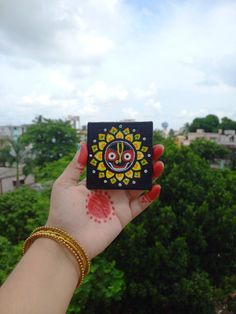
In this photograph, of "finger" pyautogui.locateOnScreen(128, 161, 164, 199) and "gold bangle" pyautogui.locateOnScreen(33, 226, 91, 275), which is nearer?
"gold bangle" pyautogui.locateOnScreen(33, 226, 91, 275)

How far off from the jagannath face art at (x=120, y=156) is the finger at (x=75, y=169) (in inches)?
5.0

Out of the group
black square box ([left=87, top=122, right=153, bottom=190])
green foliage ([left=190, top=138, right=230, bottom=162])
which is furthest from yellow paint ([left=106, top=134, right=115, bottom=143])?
green foliage ([left=190, top=138, right=230, bottom=162])

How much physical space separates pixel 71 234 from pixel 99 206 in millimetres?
256

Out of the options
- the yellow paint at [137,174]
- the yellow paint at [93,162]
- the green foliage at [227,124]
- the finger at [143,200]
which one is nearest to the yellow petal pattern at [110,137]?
the yellow paint at [93,162]

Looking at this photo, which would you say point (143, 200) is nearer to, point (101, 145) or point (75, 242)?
point (101, 145)

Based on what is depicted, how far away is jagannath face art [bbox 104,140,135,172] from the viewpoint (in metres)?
1.90

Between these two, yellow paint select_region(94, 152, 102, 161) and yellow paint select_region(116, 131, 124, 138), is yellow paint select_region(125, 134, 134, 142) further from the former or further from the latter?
yellow paint select_region(94, 152, 102, 161)

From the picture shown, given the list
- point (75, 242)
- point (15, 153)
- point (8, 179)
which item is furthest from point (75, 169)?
point (8, 179)

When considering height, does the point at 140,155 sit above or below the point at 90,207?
above

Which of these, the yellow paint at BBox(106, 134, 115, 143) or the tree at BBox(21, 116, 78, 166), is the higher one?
the yellow paint at BBox(106, 134, 115, 143)

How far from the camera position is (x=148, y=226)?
635 cm

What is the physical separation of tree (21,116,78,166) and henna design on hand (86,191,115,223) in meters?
16.4

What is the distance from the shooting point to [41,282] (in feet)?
4.31

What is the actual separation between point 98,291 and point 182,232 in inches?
80.1
